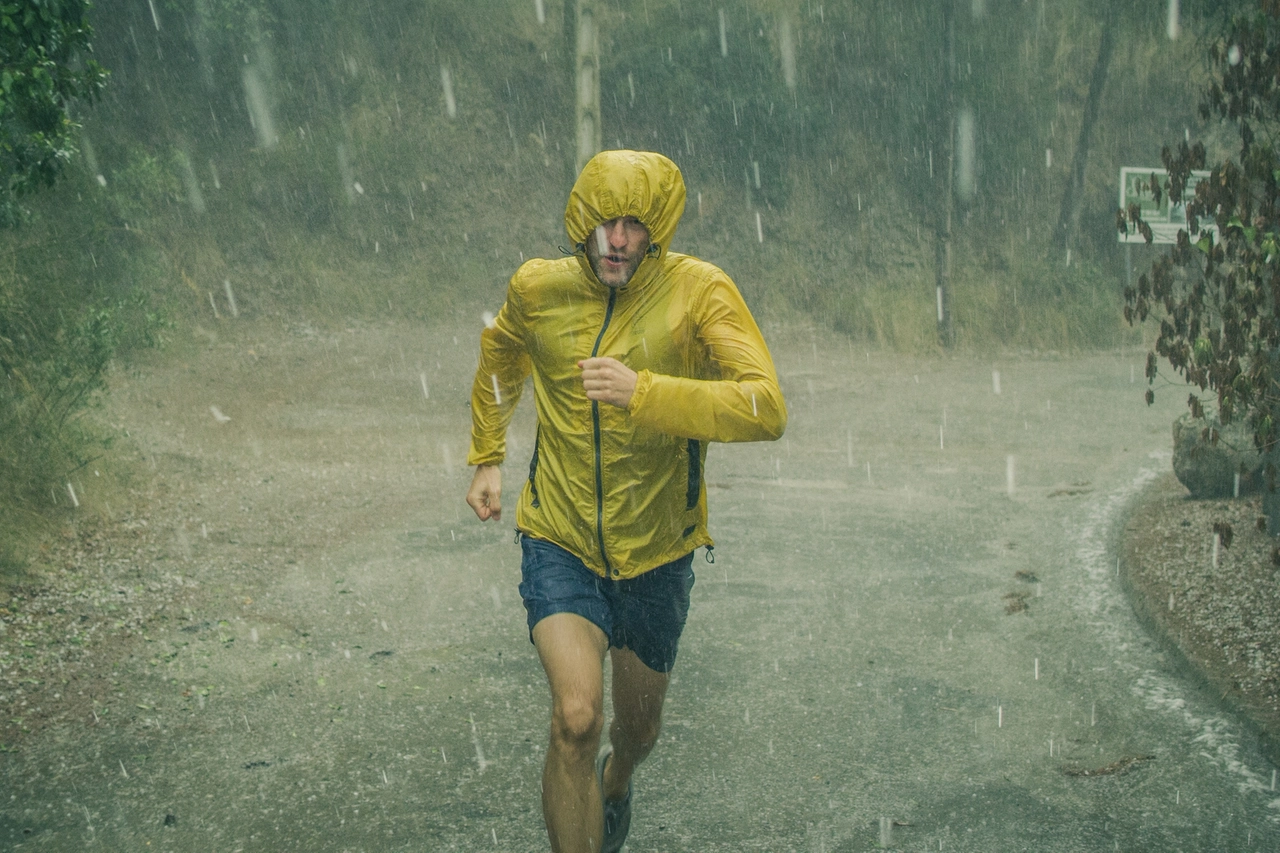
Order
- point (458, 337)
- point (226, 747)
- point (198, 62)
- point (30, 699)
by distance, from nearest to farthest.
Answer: point (226, 747) → point (30, 699) → point (458, 337) → point (198, 62)

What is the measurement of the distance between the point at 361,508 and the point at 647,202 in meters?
6.60

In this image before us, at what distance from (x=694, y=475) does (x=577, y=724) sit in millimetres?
843

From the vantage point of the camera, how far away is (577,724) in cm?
311

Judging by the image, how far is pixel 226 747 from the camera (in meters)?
4.81

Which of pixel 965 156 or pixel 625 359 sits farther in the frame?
pixel 965 156

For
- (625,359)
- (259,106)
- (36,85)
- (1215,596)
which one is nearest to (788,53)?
(259,106)

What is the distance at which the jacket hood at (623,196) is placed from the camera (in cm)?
342

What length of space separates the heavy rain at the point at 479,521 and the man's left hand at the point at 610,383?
0.32 ft

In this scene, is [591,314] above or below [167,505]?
above

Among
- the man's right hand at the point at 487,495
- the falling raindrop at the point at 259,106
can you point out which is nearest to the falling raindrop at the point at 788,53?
the falling raindrop at the point at 259,106

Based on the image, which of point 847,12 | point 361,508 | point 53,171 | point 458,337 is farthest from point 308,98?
point 53,171

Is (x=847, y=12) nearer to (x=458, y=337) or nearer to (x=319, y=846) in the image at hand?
(x=458, y=337)

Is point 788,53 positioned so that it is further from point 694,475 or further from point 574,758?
point 574,758

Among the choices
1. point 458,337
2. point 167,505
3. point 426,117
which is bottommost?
point 458,337
